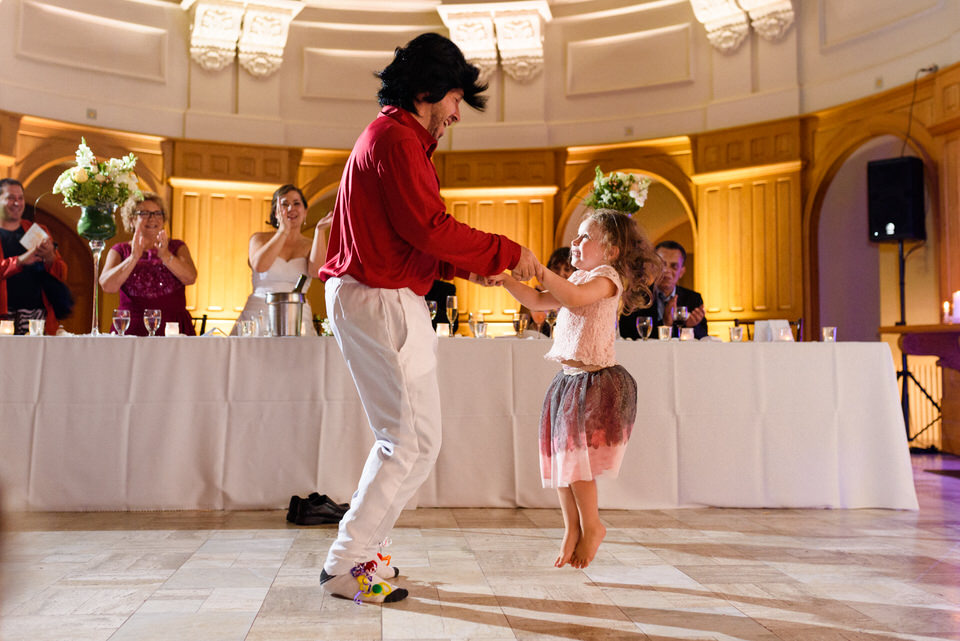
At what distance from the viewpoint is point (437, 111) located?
2.37 m

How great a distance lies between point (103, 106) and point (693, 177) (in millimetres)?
6049

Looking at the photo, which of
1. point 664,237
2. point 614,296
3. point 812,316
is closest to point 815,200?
point 812,316

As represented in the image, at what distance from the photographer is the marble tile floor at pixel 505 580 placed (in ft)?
6.50

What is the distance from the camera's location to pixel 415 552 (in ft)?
9.39

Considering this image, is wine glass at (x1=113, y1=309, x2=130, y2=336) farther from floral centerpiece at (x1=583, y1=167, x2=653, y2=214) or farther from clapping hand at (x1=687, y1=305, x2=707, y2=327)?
clapping hand at (x1=687, y1=305, x2=707, y2=327)

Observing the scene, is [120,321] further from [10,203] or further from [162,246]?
[10,203]

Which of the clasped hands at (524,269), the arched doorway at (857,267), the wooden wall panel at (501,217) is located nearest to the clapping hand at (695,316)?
the clasped hands at (524,269)

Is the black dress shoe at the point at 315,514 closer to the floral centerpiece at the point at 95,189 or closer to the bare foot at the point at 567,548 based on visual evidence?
the bare foot at the point at 567,548

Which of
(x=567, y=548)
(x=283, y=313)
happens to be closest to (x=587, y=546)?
(x=567, y=548)

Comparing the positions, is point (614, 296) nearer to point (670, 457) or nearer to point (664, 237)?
point (670, 457)

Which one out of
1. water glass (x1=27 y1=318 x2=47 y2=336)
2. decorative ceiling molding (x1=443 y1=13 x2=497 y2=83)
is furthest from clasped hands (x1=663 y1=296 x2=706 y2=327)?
decorative ceiling molding (x1=443 y1=13 x2=497 y2=83)

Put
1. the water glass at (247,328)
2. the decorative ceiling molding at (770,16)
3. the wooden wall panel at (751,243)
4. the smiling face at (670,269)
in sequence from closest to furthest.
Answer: the water glass at (247,328)
the smiling face at (670,269)
the decorative ceiling molding at (770,16)
the wooden wall panel at (751,243)

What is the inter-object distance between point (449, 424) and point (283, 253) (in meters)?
1.38

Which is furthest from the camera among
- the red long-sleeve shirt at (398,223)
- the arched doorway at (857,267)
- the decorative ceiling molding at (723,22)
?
the arched doorway at (857,267)
